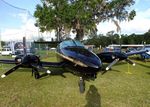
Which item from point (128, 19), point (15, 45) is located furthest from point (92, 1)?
point (15, 45)

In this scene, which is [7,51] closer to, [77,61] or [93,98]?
[77,61]

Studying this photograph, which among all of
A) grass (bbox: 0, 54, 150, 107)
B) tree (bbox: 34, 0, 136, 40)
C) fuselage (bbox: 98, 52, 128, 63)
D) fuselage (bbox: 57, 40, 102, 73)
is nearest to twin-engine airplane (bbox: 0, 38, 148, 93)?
fuselage (bbox: 57, 40, 102, 73)

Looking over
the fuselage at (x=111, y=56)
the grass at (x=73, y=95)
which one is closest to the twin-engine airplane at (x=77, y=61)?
the grass at (x=73, y=95)

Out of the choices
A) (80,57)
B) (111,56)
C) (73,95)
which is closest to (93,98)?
(73,95)

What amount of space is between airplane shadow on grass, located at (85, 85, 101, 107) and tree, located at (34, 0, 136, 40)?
89.4ft

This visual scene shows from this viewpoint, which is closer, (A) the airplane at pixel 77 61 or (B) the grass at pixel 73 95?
(B) the grass at pixel 73 95

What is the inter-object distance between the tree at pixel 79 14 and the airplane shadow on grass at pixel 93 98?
2726 cm

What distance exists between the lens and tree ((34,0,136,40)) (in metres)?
38.3

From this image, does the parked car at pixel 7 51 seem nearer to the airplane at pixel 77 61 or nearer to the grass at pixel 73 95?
the airplane at pixel 77 61

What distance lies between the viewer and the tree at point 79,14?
3834 cm

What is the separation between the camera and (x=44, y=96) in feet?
32.4

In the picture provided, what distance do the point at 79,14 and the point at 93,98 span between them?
98.1 ft

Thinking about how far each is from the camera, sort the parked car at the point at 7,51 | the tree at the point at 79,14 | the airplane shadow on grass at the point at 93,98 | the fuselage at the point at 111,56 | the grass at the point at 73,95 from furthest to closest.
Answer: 1. the parked car at the point at 7,51
2. the tree at the point at 79,14
3. the fuselage at the point at 111,56
4. the grass at the point at 73,95
5. the airplane shadow on grass at the point at 93,98

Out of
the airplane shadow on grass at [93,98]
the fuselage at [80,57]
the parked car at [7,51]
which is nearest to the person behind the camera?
the airplane shadow on grass at [93,98]
